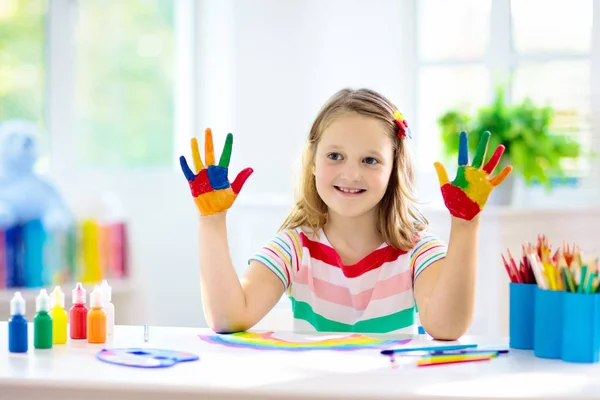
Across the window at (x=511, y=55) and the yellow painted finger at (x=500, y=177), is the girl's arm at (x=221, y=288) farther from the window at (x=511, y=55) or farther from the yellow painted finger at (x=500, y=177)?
the window at (x=511, y=55)

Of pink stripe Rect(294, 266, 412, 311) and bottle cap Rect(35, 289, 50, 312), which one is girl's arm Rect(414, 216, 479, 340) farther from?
bottle cap Rect(35, 289, 50, 312)

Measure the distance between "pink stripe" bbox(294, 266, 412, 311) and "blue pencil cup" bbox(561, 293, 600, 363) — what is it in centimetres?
42

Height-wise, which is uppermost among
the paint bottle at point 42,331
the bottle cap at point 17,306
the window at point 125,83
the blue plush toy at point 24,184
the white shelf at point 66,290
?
the window at point 125,83

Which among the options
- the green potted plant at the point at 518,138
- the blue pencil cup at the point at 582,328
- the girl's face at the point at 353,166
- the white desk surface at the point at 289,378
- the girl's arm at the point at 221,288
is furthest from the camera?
the green potted plant at the point at 518,138

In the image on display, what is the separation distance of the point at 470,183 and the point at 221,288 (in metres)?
0.44

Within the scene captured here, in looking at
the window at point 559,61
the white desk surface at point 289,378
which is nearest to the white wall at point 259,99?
the window at point 559,61

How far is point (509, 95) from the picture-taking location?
3270mm

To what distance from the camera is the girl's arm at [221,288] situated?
1.37 m

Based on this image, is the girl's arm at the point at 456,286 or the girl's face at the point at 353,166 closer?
Result: the girl's arm at the point at 456,286

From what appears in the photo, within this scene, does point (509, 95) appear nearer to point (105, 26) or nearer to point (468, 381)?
point (105, 26)

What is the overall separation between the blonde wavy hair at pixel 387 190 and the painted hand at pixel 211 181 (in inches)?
10.7

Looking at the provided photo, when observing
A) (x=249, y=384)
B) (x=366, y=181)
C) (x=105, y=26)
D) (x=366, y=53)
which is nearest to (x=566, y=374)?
(x=249, y=384)

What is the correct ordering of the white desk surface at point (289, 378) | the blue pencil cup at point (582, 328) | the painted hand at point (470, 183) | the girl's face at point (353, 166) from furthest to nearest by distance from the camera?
1. the girl's face at point (353, 166)
2. the painted hand at point (470, 183)
3. the blue pencil cup at point (582, 328)
4. the white desk surface at point (289, 378)

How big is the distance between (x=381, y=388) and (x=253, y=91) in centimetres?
240
